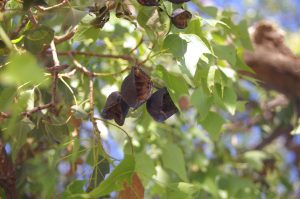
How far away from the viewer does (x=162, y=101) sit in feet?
4.03

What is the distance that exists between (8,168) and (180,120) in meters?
1.14

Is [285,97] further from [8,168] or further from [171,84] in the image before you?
[8,168]

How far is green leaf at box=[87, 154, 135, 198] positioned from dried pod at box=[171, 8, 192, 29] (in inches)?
12.3

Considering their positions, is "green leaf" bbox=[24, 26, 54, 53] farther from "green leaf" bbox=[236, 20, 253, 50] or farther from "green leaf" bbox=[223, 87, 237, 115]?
"green leaf" bbox=[236, 20, 253, 50]

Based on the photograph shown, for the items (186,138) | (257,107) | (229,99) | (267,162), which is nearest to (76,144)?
(229,99)

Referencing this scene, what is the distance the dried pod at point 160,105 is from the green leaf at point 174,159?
1.40ft

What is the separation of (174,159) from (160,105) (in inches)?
21.5

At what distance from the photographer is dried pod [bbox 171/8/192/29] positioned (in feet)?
3.89

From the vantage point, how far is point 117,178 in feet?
3.62

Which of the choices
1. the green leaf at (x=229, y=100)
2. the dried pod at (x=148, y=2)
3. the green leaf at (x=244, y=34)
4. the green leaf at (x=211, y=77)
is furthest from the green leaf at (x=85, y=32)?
the green leaf at (x=244, y=34)

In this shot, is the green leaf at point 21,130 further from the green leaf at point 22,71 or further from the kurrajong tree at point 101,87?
the green leaf at point 22,71

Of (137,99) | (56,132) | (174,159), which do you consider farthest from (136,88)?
(174,159)

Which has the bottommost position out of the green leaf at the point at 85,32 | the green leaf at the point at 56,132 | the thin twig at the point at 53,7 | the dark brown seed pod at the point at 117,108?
the green leaf at the point at 56,132

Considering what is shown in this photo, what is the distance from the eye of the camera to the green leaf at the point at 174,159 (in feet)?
5.50
